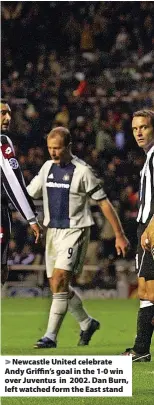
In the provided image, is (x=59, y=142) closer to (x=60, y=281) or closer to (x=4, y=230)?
(x=4, y=230)

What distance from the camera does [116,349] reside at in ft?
36.9

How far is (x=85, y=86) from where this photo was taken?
25.6m

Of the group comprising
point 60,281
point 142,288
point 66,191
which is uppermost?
point 66,191

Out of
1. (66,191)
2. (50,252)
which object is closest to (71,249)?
(50,252)

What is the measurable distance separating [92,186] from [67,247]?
2.12 feet

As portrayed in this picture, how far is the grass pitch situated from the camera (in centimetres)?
773

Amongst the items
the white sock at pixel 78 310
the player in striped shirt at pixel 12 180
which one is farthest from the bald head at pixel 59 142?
the white sock at pixel 78 310

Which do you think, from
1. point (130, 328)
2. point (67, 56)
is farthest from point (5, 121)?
point (67, 56)

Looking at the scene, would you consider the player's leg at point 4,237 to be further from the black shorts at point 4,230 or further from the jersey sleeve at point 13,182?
the jersey sleeve at point 13,182

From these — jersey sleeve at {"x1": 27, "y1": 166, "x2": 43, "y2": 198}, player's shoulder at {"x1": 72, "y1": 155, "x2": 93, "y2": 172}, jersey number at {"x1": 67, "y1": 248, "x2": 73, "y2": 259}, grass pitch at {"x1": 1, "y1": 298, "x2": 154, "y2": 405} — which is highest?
player's shoulder at {"x1": 72, "y1": 155, "x2": 93, "y2": 172}

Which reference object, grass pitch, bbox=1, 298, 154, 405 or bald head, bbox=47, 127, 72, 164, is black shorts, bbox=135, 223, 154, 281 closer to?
grass pitch, bbox=1, 298, 154, 405

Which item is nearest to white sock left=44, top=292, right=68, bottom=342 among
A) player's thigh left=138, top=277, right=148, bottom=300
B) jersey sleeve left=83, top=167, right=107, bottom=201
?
jersey sleeve left=83, top=167, right=107, bottom=201

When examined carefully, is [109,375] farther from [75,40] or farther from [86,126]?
[75,40]

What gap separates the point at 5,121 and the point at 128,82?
14004 mm
